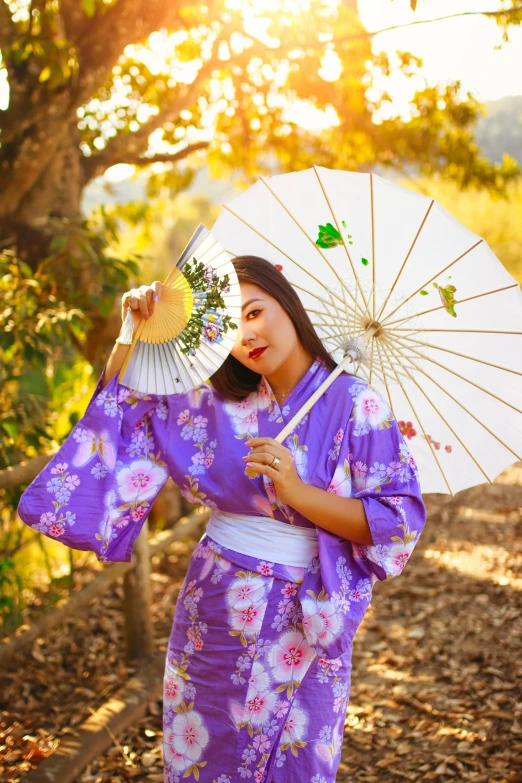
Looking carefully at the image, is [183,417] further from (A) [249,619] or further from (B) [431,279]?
(B) [431,279]

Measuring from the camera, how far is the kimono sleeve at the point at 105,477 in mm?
1775

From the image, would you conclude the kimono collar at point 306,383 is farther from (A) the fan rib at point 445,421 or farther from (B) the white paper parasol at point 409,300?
(A) the fan rib at point 445,421

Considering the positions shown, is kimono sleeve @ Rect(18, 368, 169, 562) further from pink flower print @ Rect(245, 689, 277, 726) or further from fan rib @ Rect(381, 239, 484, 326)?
fan rib @ Rect(381, 239, 484, 326)

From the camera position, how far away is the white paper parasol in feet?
6.15

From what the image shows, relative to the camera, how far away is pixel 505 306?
73.2 inches

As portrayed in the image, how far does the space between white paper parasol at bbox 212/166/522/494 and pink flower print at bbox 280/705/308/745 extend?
68cm

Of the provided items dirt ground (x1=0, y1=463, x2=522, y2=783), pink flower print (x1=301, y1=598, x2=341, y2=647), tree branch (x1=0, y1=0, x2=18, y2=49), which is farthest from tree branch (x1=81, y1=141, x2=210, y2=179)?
pink flower print (x1=301, y1=598, x2=341, y2=647)

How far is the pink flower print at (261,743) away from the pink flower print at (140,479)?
0.61 m

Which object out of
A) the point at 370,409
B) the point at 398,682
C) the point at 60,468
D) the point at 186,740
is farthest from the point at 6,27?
the point at 398,682

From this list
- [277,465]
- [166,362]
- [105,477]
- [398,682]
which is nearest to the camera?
[277,465]

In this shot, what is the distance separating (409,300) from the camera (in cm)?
192

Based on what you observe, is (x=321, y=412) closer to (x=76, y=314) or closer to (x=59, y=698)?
(x=76, y=314)

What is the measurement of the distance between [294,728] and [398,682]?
1.80m

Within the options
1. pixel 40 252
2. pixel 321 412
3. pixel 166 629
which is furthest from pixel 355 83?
pixel 321 412
